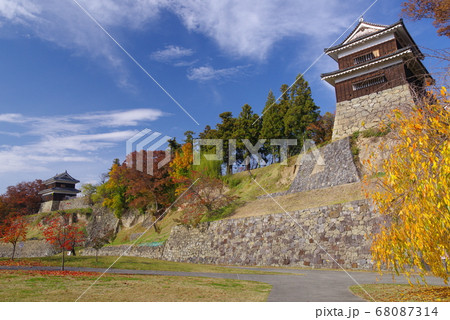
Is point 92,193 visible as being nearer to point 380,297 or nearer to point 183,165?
point 183,165

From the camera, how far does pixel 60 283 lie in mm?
7820

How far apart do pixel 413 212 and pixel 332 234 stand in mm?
11089

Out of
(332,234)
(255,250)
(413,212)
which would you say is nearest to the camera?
(413,212)

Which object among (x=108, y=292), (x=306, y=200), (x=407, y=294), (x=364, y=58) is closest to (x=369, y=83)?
(x=364, y=58)

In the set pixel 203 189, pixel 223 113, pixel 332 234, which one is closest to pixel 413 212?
pixel 332 234

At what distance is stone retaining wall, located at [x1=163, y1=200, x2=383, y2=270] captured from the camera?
552 inches

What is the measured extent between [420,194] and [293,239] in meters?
12.2

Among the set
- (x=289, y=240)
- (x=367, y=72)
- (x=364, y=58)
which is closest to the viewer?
(x=289, y=240)

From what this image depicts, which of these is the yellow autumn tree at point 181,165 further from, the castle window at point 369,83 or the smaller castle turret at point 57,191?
the smaller castle turret at point 57,191

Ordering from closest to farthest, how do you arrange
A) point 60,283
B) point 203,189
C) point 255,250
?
point 60,283 < point 255,250 < point 203,189

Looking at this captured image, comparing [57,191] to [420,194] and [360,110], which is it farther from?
[420,194]

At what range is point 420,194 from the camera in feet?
14.8

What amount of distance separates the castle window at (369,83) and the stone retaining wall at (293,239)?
491 inches

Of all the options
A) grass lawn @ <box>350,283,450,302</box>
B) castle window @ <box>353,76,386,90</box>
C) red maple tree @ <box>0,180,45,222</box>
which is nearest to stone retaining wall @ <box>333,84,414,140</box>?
castle window @ <box>353,76,386,90</box>
